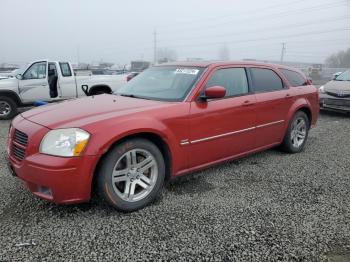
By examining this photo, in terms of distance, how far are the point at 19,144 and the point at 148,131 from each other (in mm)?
1322

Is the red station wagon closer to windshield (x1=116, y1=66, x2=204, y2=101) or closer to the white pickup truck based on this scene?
windshield (x1=116, y1=66, x2=204, y2=101)

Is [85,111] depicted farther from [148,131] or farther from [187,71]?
[187,71]

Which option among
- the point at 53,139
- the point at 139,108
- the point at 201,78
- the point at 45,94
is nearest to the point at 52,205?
the point at 53,139

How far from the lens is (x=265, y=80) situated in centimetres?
520

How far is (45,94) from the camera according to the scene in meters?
10.2

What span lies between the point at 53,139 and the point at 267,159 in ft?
11.5

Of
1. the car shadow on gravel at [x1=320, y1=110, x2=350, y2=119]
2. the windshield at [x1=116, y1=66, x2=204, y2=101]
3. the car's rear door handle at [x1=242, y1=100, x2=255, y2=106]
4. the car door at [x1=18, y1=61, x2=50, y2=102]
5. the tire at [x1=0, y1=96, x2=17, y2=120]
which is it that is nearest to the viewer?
the windshield at [x1=116, y1=66, x2=204, y2=101]

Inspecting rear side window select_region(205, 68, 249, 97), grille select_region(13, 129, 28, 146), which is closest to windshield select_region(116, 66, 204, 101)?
rear side window select_region(205, 68, 249, 97)

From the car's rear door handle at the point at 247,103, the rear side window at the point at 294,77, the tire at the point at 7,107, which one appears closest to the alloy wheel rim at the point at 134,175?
the car's rear door handle at the point at 247,103

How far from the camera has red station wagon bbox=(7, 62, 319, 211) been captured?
10.4ft

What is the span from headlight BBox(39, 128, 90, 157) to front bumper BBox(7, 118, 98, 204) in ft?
0.17

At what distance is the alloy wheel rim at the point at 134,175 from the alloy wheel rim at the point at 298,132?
10.2 feet

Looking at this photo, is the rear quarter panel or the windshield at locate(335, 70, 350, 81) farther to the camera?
the windshield at locate(335, 70, 350, 81)

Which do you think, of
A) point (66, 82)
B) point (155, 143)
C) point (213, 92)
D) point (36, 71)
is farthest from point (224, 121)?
point (36, 71)
